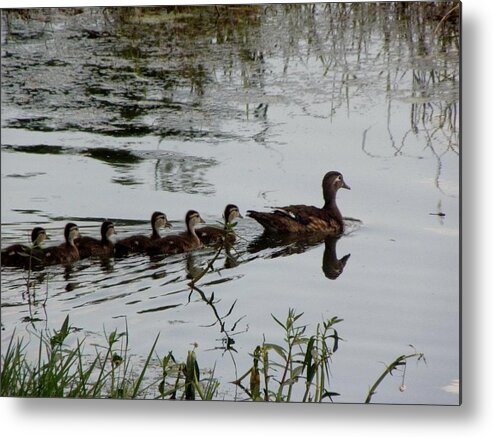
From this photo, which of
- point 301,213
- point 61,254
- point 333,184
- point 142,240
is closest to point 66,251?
point 61,254

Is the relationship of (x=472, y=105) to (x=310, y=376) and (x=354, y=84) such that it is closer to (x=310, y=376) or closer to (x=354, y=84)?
(x=354, y=84)

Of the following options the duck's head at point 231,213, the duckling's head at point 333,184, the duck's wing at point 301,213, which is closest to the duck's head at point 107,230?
the duck's head at point 231,213

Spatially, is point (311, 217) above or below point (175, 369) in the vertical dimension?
above

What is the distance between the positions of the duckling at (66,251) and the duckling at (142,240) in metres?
0.13

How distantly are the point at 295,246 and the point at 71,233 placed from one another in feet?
2.29

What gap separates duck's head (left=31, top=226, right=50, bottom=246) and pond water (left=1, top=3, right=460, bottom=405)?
25 millimetres

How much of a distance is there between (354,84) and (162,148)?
0.63 metres

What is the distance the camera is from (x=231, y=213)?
3666 millimetres

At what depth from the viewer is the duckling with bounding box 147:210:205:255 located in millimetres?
3668

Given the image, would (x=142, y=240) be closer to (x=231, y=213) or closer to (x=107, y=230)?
(x=107, y=230)

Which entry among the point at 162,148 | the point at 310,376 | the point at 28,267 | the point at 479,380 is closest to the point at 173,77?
the point at 162,148

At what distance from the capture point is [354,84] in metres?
3.60

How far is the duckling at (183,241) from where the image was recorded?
3668mm

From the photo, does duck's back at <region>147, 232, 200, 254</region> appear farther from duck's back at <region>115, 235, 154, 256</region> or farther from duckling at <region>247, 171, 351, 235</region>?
duckling at <region>247, 171, 351, 235</region>
